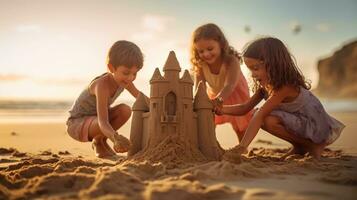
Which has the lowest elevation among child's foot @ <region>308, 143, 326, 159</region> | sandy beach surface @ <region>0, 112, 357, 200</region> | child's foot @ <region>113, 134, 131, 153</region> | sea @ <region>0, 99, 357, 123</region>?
sandy beach surface @ <region>0, 112, 357, 200</region>

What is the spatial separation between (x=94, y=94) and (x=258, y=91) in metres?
2.26

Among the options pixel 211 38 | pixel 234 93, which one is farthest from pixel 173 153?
pixel 234 93

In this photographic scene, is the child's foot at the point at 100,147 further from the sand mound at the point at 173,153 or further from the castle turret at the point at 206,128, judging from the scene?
the castle turret at the point at 206,128

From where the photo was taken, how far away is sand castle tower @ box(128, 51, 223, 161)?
3.89 meters

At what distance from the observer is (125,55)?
486cm

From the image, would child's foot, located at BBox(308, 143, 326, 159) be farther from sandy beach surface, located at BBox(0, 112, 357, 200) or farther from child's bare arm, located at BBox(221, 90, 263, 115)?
child's bare arm, located at BBox(221, 90, 263, 115)

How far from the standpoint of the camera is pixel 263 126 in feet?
16.2

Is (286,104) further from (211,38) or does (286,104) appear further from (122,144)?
(122,144)

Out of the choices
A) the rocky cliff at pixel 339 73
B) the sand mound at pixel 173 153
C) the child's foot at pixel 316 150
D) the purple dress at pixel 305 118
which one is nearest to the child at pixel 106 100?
the sand mound at pixel 173 153

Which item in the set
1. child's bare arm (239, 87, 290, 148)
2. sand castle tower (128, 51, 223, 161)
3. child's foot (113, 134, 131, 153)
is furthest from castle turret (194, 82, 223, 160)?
child's foot (113, 134, 131, 153)

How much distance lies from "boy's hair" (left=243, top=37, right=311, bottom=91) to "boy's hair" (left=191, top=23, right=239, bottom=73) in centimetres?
89

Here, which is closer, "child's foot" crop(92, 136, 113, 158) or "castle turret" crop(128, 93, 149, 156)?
"castle turret" crop(128, 93, 149, 156)

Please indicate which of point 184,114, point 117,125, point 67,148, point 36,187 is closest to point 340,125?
point 184,114

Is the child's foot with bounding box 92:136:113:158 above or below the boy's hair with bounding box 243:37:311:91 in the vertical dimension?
below
